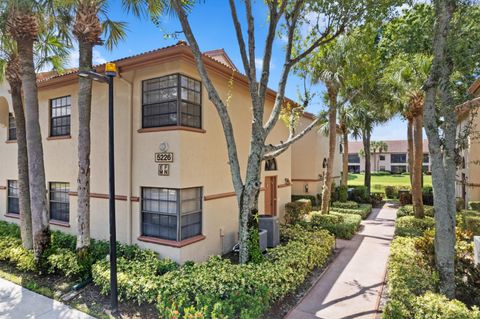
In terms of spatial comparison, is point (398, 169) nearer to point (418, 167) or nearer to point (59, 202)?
point (418, 167)

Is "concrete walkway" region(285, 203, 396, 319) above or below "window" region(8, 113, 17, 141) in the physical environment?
below

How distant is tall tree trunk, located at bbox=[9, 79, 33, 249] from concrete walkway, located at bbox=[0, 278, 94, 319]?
7.30ft

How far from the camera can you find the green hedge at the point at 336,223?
12.7 meters

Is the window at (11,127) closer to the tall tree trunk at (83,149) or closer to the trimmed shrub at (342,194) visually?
the tall tree trunk at (83,149)

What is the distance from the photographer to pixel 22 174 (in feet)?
31.7

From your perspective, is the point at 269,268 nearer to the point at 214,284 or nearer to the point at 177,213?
the point at 214,284

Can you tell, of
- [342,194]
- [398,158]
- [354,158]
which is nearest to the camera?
[342,194]

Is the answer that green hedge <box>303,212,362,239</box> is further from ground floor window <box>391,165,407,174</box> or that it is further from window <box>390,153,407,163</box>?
window <box>390,153,407,163</box>

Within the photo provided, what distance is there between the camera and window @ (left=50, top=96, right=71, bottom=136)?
1108cm

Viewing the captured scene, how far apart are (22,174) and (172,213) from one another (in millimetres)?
5700

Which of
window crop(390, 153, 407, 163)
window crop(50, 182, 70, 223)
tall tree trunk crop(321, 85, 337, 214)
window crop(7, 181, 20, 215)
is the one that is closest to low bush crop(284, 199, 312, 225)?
tall tree trunk crop(321, 85, 337, 214)

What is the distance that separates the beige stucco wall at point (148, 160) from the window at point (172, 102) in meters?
0.20

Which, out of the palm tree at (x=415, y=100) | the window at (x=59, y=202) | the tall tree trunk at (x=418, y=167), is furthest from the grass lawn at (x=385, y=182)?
the window at (x=59, y=202)

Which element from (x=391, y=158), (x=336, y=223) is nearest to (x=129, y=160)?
(x=336, y=223)
